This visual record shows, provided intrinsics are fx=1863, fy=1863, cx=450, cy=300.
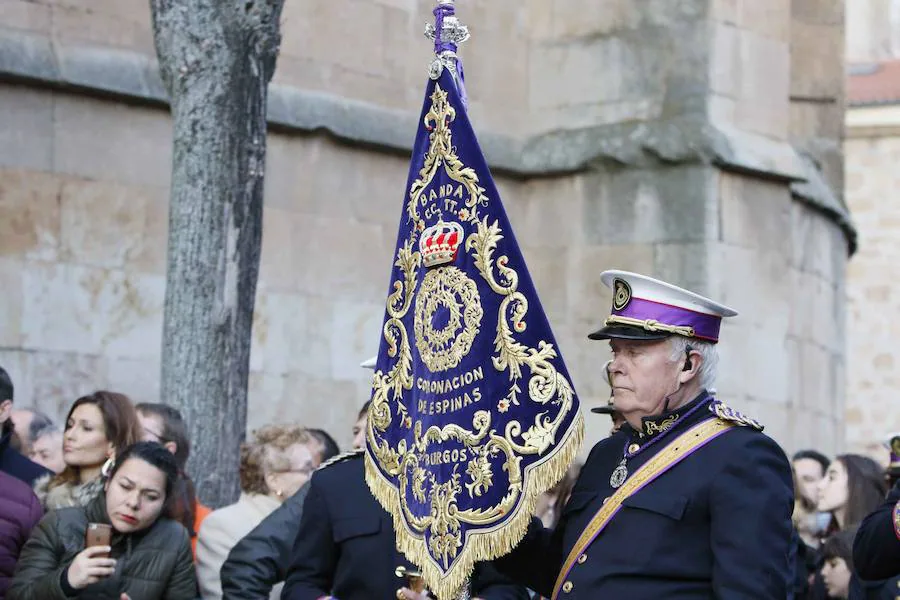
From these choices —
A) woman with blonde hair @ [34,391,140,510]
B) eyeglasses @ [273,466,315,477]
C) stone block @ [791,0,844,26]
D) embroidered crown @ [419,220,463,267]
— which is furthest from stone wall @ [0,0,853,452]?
embroidered crown @ [419,220,463,267]

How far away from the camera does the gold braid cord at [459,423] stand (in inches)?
204

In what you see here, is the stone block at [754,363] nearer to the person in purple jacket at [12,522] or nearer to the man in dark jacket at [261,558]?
the man in dark jacket at [261,558]

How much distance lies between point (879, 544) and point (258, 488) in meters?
3.06

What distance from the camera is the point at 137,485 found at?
6707mm

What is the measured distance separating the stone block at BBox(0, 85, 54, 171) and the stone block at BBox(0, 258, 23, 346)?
0.58m

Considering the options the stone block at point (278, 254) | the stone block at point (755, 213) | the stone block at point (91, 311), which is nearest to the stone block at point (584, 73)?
the stone block at point (755, 213)

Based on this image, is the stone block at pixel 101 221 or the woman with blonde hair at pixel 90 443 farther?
the stone block at pixel 101 221

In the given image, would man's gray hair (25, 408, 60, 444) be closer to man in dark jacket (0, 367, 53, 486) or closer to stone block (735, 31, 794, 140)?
man in dark jacket (0, 367, 53, 486)

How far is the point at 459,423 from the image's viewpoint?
5332 millimetres

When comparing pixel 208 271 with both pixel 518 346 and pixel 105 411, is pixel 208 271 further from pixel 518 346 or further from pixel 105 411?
pixel 518 346

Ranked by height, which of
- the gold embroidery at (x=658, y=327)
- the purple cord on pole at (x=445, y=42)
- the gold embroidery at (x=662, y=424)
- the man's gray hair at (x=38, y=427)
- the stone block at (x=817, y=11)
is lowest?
the man's gray hair at (x=38, y=427)

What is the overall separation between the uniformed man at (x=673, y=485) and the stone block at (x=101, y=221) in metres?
6.26

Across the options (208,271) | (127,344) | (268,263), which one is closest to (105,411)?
(208,271)

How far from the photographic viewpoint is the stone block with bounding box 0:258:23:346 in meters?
10.5
